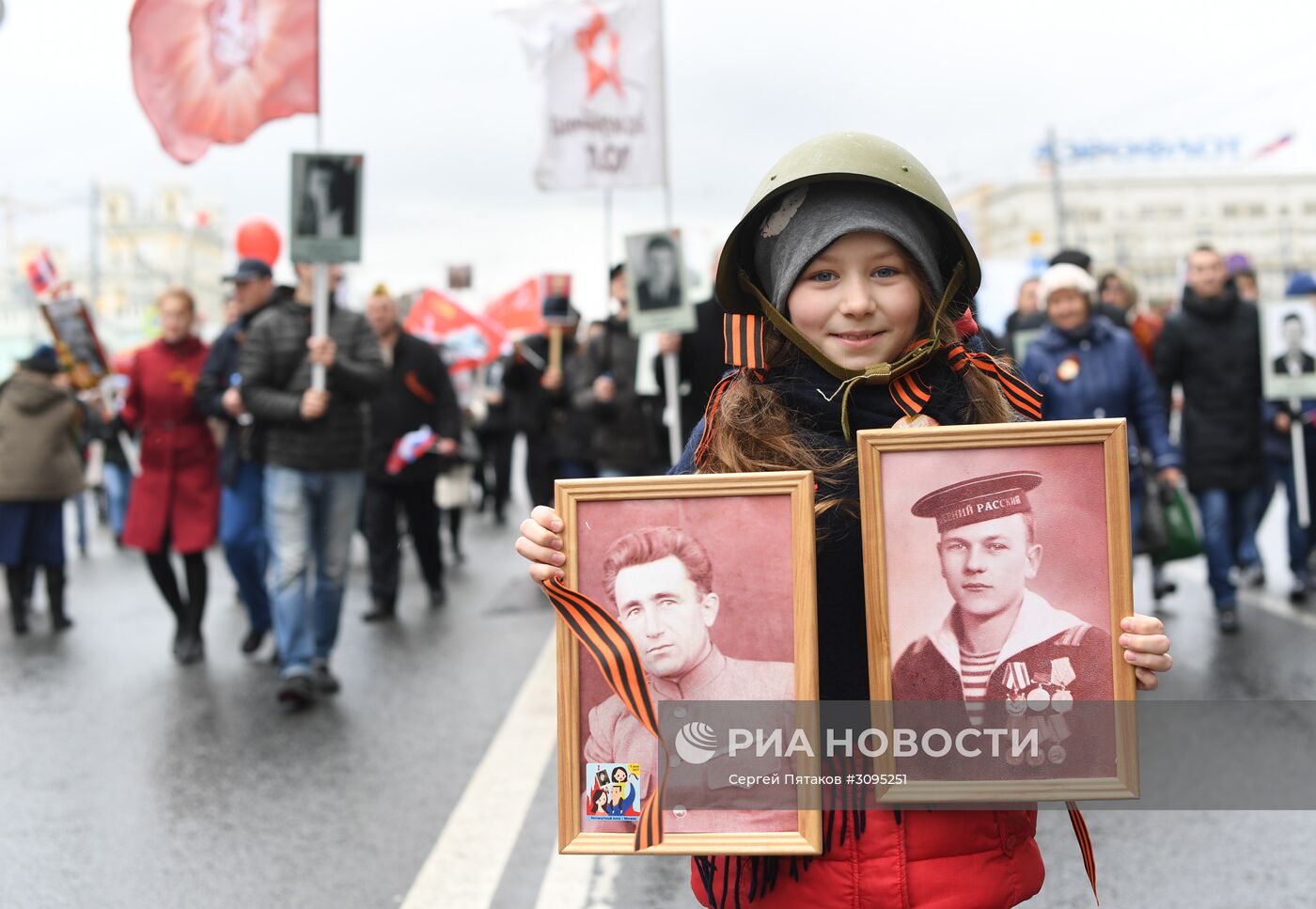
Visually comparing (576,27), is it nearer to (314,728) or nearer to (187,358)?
(187,358)

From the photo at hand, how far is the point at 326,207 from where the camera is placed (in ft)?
23.3

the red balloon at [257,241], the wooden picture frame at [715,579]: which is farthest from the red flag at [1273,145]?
the wooden picture frame at [715,579]

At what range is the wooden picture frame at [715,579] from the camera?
1.94m

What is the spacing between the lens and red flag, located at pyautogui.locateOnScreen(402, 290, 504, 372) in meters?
16.8

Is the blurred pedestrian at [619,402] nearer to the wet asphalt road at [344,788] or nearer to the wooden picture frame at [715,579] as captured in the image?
the wet asphalt road at [344,788]

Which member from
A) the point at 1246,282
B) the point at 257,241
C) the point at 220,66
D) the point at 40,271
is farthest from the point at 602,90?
the point at 40,271

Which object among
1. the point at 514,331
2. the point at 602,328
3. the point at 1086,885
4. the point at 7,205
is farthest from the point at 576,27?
the point at 7,205

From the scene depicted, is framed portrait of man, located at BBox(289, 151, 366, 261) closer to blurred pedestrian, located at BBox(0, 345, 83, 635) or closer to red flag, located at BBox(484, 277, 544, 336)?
blurred pedestrian, located at BBox(0, 345, 83, 635)

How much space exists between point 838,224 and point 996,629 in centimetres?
62

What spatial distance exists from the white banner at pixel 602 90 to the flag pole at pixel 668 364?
0.02m

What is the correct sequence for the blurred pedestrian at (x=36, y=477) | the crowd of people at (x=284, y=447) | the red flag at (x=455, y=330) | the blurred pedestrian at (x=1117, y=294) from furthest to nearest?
the red flag at (x=455, y=330)
the blurred pedestrian at (x=1117, y=294)
the blurred pedestrian at (x=36, y=477)
the crowd of people at (x=284, y=447)

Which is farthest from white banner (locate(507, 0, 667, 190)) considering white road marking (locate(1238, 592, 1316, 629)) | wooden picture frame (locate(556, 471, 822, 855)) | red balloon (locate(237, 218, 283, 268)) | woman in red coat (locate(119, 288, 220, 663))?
wooden picture frame (locate(556, 471, 822, 855))

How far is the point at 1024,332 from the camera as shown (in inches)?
394

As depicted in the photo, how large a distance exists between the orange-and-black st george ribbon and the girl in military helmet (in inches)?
3.3
